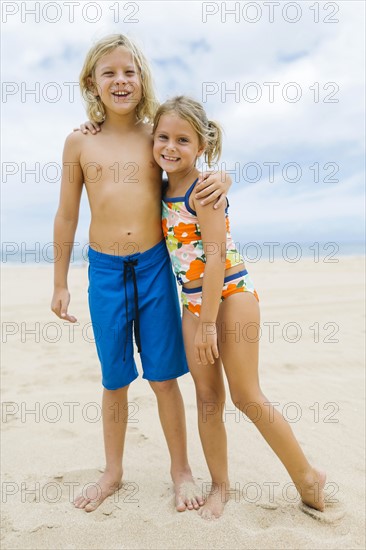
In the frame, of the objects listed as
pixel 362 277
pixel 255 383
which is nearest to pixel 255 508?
pixel 255 383

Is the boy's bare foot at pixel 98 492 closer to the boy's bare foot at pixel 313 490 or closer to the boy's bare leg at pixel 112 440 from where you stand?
the boy's bare leg at pixel 112 440

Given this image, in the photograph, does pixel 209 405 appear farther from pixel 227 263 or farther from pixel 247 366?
pixel 227 263

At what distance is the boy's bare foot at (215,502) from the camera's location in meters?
2.34

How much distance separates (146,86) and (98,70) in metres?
0.24

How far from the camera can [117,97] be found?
2.42 m

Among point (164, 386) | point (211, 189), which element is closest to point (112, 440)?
point (164, 386)

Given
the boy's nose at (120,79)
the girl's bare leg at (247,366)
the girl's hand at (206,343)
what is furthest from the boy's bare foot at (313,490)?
the boy's nose at (120,79)

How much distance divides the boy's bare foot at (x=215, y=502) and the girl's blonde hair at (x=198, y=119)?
1.63 meters

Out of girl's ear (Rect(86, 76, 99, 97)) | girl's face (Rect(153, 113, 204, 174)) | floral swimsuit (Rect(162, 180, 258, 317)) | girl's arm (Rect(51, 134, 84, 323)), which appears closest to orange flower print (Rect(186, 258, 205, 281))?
floral swimsuit (Rect(162, 180, 258, 317))

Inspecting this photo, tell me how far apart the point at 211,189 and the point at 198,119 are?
337 millimetres

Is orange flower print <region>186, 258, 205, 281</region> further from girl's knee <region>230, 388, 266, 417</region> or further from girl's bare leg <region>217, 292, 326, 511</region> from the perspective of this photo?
girl's knee <region>230, 388, 266, 417</region>

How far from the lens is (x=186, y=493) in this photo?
2.49 meters

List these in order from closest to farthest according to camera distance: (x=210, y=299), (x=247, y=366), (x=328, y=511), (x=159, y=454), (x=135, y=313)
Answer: (x=210, y=299)
(x=247, y=366)
(x=328, y=511)
(x=135, y=313)
(x=159, y=454)

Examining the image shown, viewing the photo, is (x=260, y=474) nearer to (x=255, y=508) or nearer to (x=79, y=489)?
(x=255, y=508)
